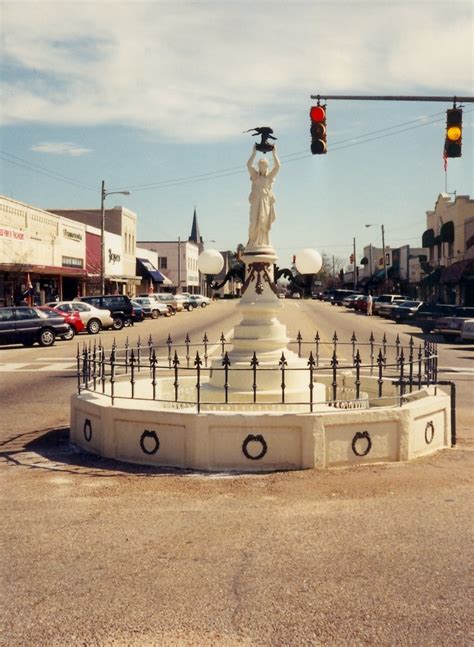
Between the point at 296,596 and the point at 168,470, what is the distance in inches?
141

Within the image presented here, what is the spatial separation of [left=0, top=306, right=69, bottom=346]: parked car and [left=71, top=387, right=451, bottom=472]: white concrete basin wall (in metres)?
17.4

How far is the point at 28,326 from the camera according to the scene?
25609 mm

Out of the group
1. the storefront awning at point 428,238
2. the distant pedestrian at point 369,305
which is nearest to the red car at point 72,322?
the distant pedestrian at point 369,305

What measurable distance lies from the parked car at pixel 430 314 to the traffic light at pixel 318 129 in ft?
Result: 55.0

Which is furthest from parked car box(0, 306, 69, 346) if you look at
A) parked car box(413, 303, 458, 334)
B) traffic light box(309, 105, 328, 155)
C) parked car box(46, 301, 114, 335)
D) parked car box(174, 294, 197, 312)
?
parked car box(174, 294, 197, 312)

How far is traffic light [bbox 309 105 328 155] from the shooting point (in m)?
13.5

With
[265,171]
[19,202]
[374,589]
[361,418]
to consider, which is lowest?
[374,589]

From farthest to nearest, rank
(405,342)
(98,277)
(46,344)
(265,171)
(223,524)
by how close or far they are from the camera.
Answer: (98,277), (405,342), (46,344), (265,171), (223,524)

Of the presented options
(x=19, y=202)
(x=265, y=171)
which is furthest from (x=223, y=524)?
(x=19, y=202)

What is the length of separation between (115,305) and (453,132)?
24.8 m

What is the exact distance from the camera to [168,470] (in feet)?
27.2

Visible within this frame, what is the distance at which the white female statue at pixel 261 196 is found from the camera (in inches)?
416

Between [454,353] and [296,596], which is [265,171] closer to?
[296,596]

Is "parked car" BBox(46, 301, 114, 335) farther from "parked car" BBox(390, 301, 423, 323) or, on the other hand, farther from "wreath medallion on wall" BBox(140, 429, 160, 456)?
"wreath medallion on wall" BBox(140, 429, 160, 456)
